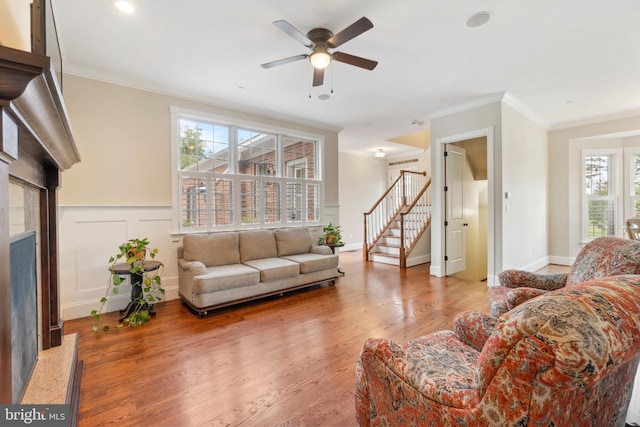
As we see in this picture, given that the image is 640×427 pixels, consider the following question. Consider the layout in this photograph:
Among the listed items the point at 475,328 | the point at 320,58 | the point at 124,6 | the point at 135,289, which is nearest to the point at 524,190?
the point at 320,58

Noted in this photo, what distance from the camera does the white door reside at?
16.0 feet

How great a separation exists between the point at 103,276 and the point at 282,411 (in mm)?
2825

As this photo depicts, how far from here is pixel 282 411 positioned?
5.58ft

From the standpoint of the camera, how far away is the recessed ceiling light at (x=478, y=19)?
7.79ft

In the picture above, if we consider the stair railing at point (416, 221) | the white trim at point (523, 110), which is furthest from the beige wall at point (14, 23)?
the stair railing at point (416, 221)

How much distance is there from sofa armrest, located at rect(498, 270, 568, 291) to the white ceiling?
84.2 inches

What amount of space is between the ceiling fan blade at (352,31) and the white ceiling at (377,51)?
21cm

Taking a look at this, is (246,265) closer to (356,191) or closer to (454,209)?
(454,209)

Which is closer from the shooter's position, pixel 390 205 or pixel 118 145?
pixel 118 145

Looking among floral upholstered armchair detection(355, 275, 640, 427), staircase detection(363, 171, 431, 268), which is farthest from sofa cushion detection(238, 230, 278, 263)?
floral upholstered armchair detection(355, 275, 640, 427)

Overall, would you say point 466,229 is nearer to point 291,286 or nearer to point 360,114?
point 360,114

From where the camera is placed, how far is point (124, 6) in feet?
7.39

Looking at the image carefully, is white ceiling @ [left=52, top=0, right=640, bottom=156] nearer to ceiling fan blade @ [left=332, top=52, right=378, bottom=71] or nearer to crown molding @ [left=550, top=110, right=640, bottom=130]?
ceiling fan blade @ [left=332, top=52, right=378, bottom=71]

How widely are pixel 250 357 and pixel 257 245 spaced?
1999mm
